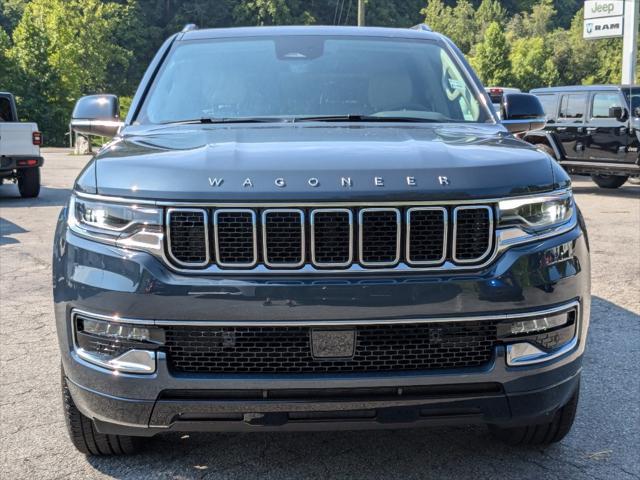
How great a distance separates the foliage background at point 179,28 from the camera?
4603 cm

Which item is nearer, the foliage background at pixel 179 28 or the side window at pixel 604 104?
the side window at pixel 604 104

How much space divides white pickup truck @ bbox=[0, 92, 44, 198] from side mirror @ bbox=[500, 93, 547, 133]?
38.7 feet

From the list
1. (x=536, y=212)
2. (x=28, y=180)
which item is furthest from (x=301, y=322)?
(x=28, y=180)

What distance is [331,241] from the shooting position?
2.52m

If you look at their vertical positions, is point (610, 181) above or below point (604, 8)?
below

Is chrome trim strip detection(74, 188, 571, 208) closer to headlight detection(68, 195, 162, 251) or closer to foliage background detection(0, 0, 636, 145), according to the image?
headlight detection(68, 195, 162, 251)

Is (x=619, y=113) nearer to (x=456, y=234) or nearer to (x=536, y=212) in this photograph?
(x=536, y=212)

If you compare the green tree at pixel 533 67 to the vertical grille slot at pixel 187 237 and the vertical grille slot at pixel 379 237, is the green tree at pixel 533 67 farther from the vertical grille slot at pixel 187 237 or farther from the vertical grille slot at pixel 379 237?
the vertical grille slot at pixel 187 237

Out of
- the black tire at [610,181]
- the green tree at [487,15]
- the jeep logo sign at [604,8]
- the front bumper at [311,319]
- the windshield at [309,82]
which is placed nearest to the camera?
the front bumper at [311,319]

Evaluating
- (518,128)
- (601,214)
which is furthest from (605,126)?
(518,128)

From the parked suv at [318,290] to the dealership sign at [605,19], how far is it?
28.8 metres

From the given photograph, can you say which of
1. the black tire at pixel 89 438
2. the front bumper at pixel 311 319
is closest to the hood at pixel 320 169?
the front bumper at pixel 311 319

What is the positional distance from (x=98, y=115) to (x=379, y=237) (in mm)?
2159

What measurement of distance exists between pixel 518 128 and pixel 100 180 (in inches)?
94.0
